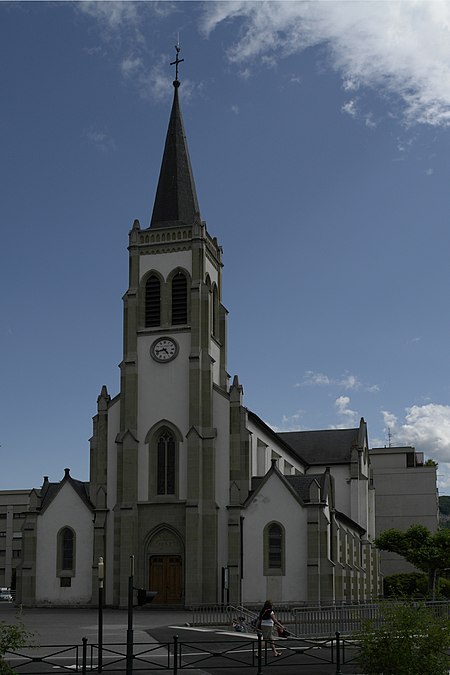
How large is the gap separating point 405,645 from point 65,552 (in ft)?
141

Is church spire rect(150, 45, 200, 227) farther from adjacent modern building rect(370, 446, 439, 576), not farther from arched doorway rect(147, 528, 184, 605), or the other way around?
adjacent modern building rect(370, 446, 439, 576)

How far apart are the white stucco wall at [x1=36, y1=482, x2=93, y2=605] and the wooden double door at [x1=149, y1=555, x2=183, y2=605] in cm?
412

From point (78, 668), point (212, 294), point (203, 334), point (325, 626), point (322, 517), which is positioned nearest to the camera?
point (78, 668)

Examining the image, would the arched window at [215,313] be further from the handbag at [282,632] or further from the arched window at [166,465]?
the handbag at [282,632]

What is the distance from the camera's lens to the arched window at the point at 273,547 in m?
54.0

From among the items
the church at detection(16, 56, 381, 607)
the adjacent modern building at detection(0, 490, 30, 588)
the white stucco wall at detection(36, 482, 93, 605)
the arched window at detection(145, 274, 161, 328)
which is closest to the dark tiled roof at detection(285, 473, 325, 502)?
the church at detection(16, 56, 381, 607)

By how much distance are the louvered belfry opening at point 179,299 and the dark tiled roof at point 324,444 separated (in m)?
24.0

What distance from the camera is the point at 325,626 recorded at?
35344 mm

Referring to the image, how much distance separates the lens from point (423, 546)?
199 feet

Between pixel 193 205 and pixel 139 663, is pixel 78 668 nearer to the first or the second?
pixel 139 663

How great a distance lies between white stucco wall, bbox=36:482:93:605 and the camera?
57.1m

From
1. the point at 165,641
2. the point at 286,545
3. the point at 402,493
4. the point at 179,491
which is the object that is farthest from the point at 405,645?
the point at 402,493

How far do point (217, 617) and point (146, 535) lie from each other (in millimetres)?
12202

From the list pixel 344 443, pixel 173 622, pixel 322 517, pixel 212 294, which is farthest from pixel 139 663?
pixel 344 443
